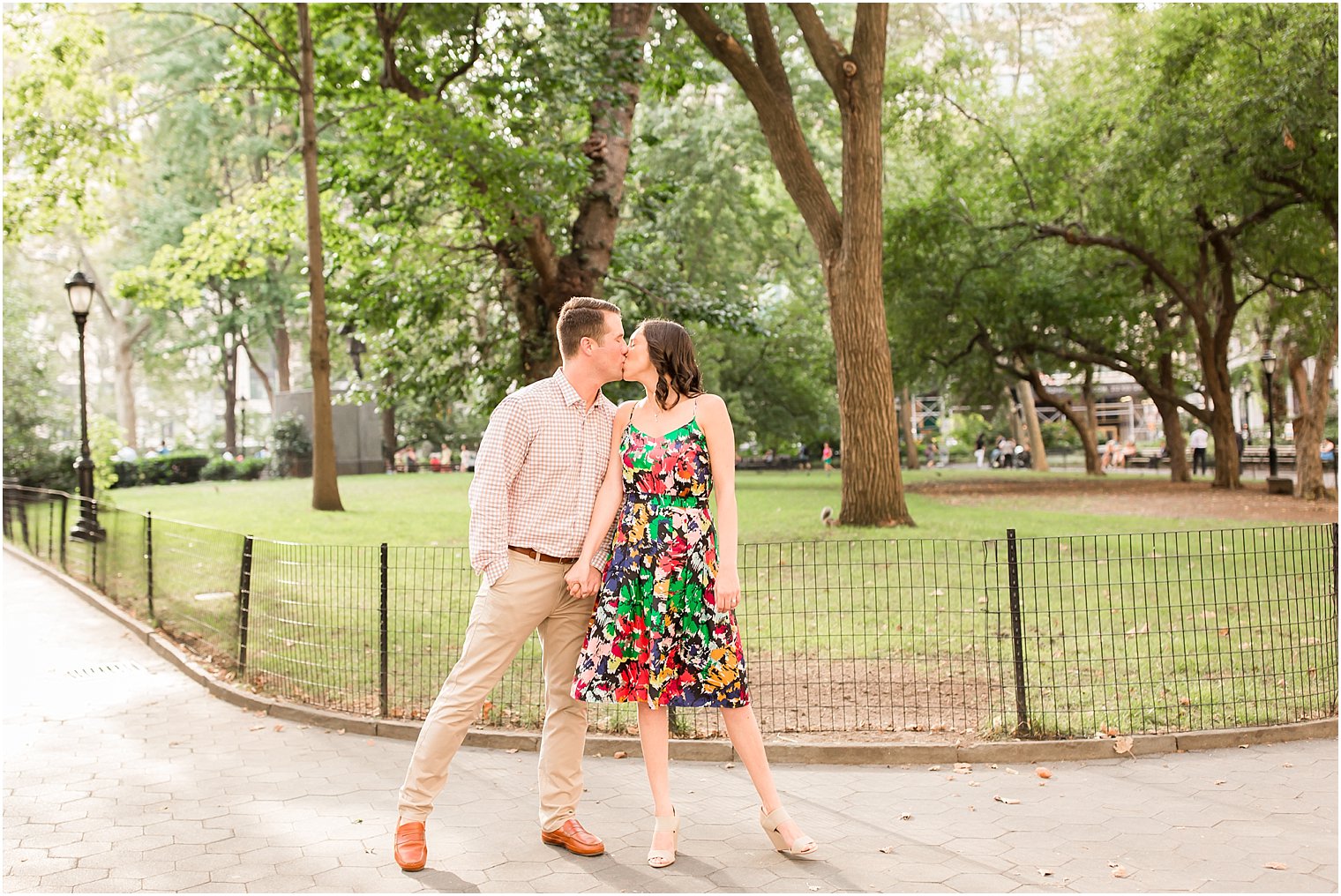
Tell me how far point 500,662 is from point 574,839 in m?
0.80

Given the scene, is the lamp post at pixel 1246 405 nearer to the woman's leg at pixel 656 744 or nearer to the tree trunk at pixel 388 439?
the tree trunk at pixel 388 439

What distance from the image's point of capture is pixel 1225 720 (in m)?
6.37

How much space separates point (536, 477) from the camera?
184 inches

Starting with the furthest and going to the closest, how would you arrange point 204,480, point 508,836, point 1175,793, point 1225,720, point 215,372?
point 215,372
point 204,480
point 1225,720
point 1175,793
point 508,836

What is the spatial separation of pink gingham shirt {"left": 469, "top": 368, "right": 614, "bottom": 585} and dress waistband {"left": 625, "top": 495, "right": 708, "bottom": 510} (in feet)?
0.84

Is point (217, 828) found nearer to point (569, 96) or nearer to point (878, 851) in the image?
point (878, 851)

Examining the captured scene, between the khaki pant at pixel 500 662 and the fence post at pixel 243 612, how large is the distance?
413 centimetres

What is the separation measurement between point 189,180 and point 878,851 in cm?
3948

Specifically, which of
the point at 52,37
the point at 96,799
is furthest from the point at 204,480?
the point at 96,799

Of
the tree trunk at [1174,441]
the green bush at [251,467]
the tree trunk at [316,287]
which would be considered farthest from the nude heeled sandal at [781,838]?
the green bush at [251,467]

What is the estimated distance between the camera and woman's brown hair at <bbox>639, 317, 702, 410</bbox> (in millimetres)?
4594

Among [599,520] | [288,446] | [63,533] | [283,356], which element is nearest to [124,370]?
[283,356]

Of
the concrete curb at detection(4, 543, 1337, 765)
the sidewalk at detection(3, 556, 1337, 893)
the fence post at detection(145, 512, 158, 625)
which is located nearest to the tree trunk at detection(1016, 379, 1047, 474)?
the fence post at detection(145, 512, 158, 625)

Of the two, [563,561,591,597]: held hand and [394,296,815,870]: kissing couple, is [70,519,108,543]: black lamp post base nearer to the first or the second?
[394,296,815,870]: kissing couple
